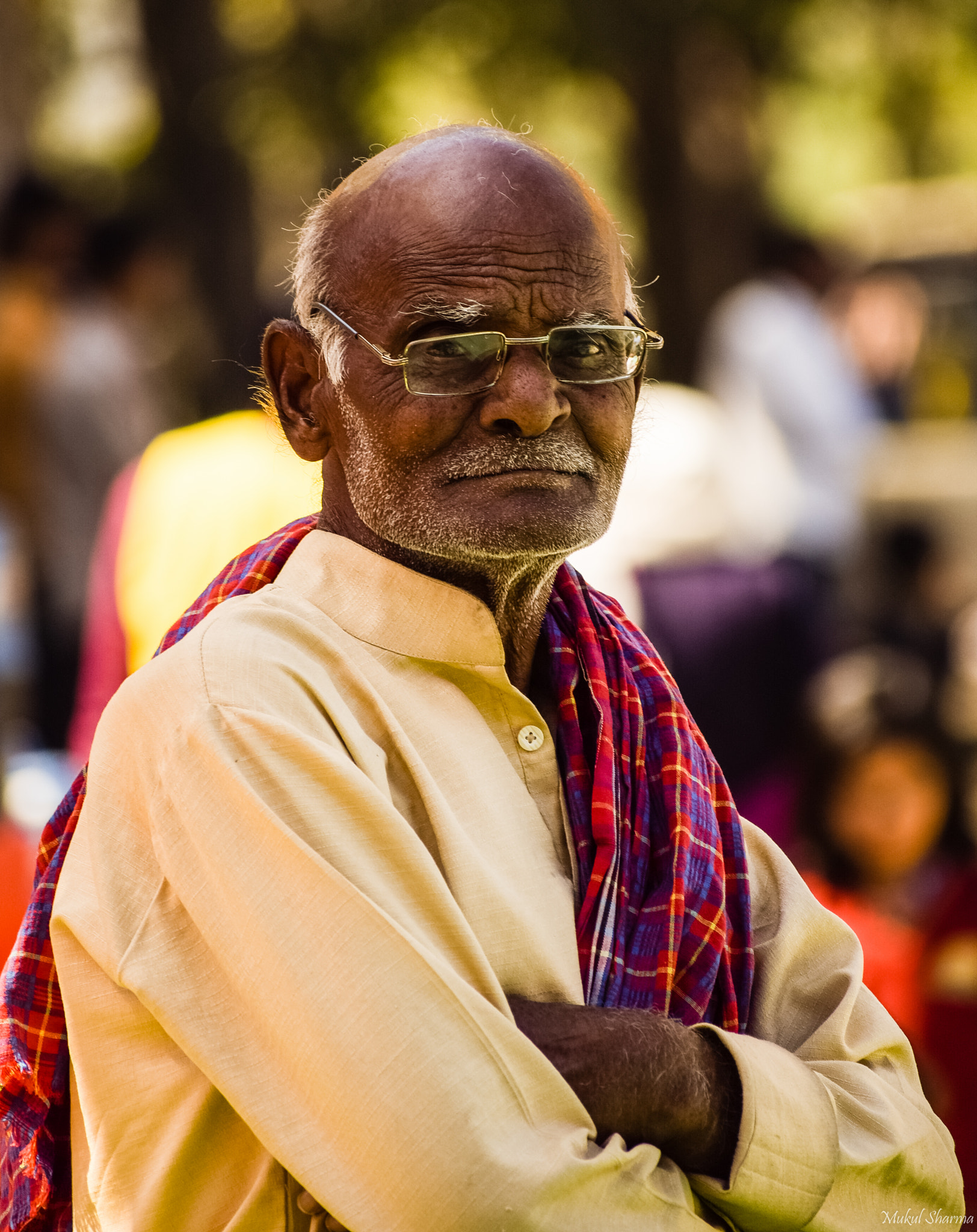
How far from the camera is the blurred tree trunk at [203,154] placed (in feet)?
34.8

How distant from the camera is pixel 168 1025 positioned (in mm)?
1561

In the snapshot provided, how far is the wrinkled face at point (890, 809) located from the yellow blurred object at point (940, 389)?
5946mm

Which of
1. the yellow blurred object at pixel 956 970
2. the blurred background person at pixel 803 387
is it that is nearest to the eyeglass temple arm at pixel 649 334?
the yellow blurred object at pixel 956 970

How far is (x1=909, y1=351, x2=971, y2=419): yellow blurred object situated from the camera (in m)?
10.4

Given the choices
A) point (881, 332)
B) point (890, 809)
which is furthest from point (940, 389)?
point (890, 809)

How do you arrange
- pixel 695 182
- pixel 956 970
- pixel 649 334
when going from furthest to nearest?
pixel 695 182 < pixel 956 970 < pixel 649 334

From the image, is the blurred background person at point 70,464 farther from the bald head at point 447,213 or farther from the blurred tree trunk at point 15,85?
the bald head at point 447,213

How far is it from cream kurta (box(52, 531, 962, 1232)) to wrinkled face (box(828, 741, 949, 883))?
2.72 meters

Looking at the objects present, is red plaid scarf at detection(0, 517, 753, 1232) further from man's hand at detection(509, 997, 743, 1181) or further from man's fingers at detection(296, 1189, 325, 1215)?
man's fingers at detection(296, 1189, 325, 1215)

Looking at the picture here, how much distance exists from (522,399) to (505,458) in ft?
0.22

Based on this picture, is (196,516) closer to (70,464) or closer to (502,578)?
(502,578)

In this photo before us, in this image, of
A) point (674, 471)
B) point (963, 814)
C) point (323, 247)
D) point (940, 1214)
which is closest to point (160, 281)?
point (674, 471)

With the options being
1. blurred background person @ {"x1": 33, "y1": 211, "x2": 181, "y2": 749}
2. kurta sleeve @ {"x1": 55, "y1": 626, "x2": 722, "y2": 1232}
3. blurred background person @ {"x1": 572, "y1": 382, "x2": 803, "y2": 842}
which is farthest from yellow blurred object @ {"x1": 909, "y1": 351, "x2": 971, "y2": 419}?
kurta sleeve @ {"x1": 55, "y1": 626, "x2": 722, "y2": 1232}

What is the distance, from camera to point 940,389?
10602mm
